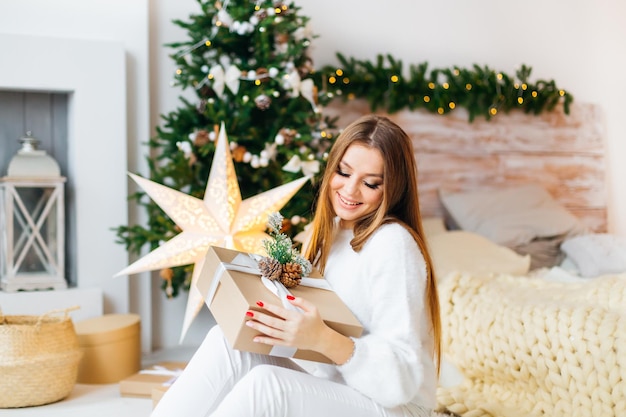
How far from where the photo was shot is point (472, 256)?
2781 millimetres

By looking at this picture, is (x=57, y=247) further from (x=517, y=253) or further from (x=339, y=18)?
(x=517, y=253)

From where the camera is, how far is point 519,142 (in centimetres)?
364

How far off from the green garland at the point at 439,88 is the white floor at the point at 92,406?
150cm

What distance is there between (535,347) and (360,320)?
1.89 ft

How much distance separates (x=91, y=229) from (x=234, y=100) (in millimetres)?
763

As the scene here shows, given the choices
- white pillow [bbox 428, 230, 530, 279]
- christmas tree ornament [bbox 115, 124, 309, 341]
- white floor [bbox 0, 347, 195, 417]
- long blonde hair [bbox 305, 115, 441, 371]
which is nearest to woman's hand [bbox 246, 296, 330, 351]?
long blonde hair [bbox 305, 115, 441, 371]

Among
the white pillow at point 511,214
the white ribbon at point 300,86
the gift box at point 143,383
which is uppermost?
the white ribbon at point 300,86

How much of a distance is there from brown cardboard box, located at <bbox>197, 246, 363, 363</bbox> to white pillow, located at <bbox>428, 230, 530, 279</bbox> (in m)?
1.35

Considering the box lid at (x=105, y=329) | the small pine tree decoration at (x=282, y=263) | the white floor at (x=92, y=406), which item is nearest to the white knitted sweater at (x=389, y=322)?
the small pine tree decoration at (x=282, y=263)

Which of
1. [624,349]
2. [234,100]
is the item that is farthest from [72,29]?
[624,349]

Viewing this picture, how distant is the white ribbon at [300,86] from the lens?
8.50ft

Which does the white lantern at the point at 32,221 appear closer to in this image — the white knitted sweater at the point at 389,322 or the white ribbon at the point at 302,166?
the white ribbon at the point at 302,166

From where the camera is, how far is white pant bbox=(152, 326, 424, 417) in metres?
1.25

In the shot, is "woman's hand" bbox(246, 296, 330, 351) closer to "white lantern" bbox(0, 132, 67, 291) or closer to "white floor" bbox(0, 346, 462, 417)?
"white floor" bbox(0, 346, 462, 417)
